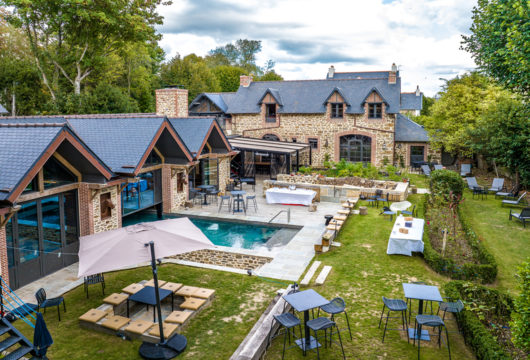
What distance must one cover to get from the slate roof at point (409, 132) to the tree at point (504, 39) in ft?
36.2

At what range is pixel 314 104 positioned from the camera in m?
32.7

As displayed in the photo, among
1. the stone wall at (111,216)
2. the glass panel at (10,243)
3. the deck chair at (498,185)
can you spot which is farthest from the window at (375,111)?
the glass panel at (10,243)

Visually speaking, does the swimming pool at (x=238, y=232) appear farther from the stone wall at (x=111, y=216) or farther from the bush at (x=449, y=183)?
the bush at (x=449, y=183)

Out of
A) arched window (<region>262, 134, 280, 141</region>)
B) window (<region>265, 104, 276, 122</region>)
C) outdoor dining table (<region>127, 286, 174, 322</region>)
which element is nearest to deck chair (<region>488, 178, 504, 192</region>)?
arched window (<region>262, 134, 280, 141</region>)

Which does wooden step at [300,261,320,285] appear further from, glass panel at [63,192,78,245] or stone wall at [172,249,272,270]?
glass panel at [63,192,78,245]

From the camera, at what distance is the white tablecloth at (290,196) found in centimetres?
1977

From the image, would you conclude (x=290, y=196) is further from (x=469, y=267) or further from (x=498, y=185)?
(x=498, y=185)

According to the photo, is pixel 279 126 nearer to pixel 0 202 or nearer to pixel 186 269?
pixel 186 269

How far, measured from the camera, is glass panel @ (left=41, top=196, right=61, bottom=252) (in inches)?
429

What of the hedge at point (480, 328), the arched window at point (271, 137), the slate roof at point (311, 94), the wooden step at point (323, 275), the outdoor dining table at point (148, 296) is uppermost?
the slate roof at point (311, 94)

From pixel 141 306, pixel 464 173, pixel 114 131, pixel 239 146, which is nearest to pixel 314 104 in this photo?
pixel 239 146

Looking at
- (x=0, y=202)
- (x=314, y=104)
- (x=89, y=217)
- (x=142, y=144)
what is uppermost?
(x=314, y=104)

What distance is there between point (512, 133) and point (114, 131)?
20.1 metres

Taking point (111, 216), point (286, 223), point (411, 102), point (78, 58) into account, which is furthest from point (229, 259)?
point (411, 102)
